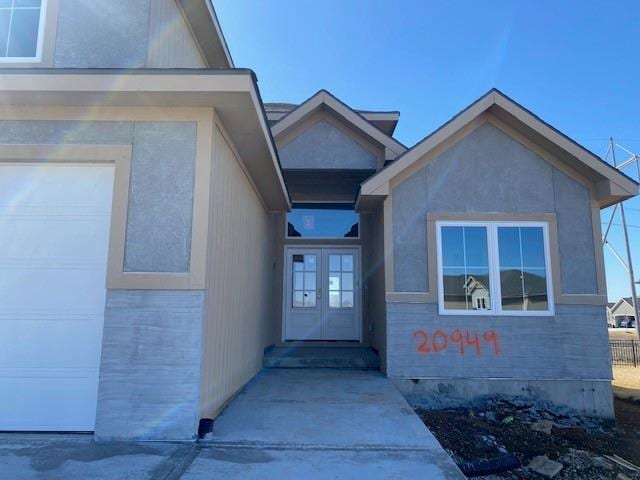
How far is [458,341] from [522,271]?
1559 millimetres

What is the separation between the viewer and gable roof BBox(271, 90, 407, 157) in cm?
912

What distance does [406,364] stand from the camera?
264 inches

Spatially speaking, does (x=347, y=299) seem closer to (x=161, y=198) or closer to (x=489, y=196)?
(x=489, y=196)

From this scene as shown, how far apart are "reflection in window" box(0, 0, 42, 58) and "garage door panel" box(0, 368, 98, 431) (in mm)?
3498

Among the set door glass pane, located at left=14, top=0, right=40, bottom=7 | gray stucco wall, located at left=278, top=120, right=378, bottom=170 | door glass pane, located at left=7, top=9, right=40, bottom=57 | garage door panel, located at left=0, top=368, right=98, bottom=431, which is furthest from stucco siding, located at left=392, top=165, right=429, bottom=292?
door glass pane, located at left=14, top=0, right=40, bottom=7

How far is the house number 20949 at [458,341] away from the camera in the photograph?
6.72 m

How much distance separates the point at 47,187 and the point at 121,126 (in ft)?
3.35

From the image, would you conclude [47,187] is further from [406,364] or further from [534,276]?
[534,276]

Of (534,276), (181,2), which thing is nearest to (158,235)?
(181,2)

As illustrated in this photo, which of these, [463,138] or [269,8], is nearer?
[463,138]

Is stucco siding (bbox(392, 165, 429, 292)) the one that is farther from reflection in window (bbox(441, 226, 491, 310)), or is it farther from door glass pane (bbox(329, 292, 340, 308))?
door glass pane (bbox(329, 292, 340, 308))

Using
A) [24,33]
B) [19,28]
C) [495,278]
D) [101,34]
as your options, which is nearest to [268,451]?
[495,278]

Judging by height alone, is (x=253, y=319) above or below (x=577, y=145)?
below

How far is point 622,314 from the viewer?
65.9 metres
